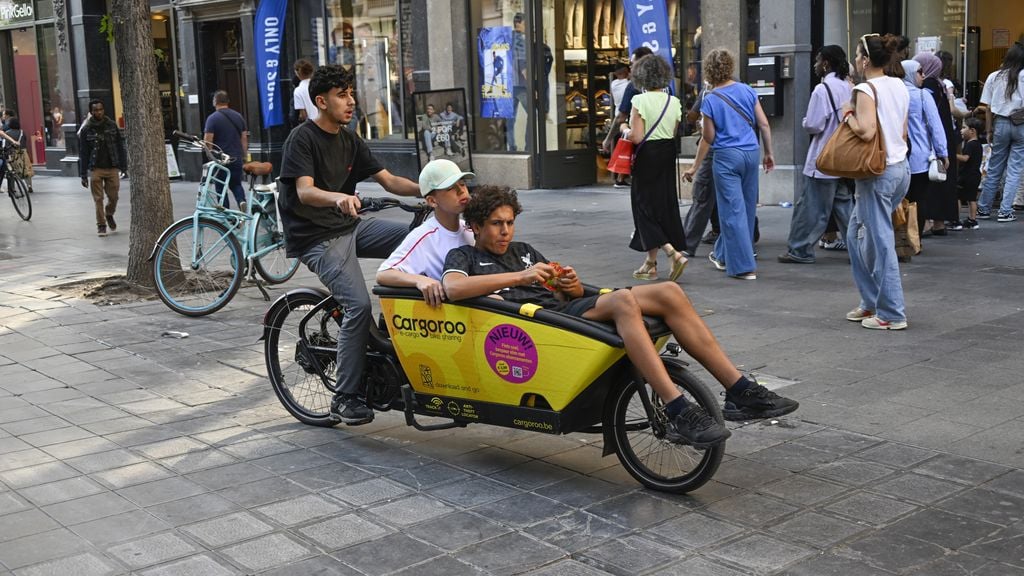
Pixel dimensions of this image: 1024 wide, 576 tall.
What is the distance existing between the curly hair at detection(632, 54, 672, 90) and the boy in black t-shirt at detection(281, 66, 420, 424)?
389 cm

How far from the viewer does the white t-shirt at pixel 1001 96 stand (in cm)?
1214

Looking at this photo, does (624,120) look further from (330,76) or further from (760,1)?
(330,76)

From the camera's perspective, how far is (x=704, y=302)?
859 cm

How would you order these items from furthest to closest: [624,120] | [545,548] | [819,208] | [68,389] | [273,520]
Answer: [624,120], [819,208], [68,389], [273,520], [545,548]

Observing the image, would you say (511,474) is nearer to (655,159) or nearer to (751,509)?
(751,509)

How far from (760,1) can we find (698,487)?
1058 centimetres

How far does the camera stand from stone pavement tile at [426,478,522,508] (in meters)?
4.68

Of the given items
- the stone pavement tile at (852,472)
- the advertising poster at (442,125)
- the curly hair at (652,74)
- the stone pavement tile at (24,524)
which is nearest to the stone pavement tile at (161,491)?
the stone pavement tile at (24,524)

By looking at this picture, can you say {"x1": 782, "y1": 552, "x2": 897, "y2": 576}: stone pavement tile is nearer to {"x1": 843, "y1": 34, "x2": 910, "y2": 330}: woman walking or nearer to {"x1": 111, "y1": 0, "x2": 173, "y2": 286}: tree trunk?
{"x1": 843, "y1": 34, "x2": 910, "y2": 330}: woman walking

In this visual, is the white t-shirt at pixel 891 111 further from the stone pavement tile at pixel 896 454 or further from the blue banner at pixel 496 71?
the blue banner at pixel 496 71

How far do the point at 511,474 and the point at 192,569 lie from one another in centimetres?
148

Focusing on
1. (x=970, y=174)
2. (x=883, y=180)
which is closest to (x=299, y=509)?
(x=883, y=180)

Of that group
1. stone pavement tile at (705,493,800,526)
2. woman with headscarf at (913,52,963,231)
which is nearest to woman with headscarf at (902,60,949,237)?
woman with headscarf at (913,52,963,231)

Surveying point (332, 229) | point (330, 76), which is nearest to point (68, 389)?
point (332, 229)
